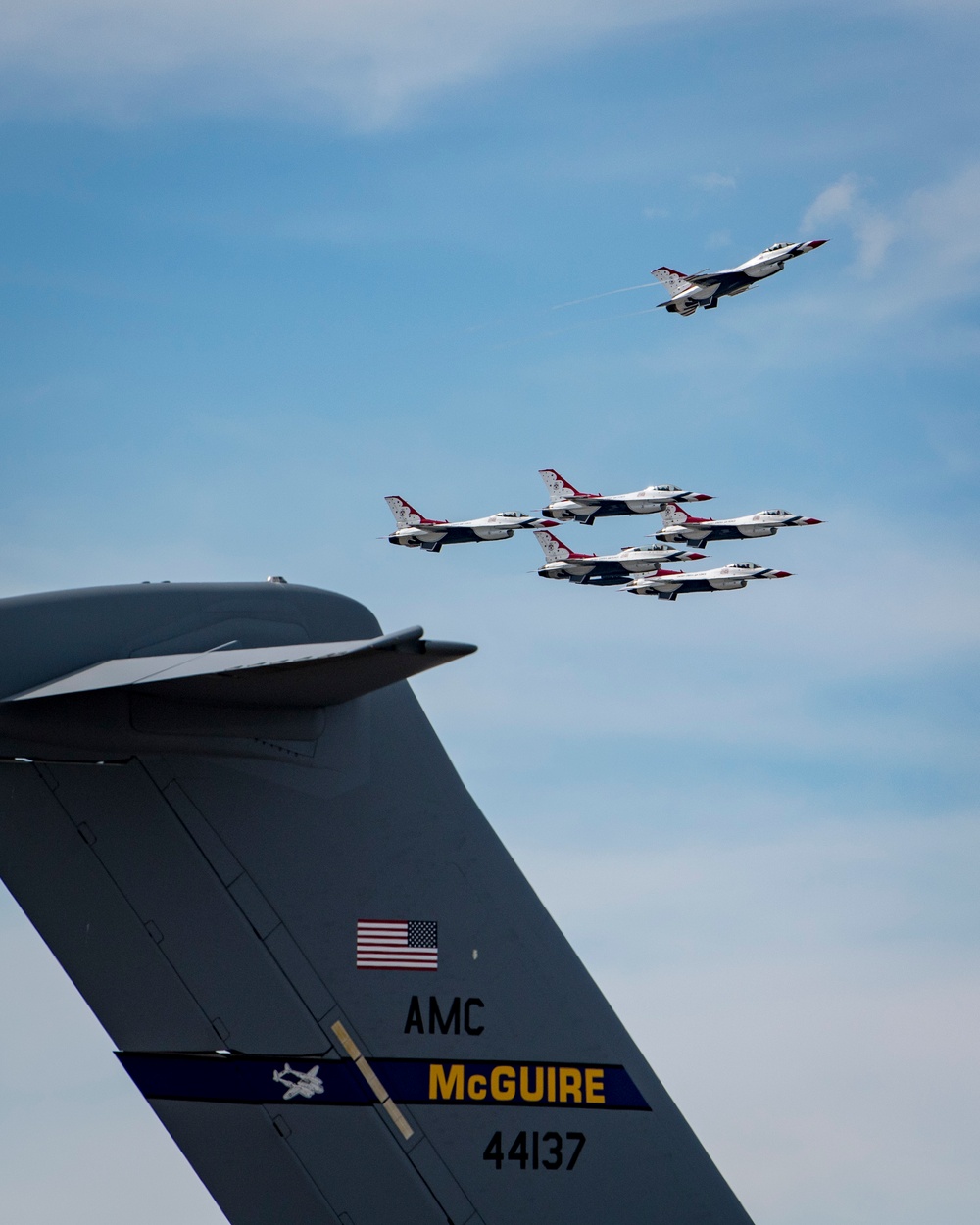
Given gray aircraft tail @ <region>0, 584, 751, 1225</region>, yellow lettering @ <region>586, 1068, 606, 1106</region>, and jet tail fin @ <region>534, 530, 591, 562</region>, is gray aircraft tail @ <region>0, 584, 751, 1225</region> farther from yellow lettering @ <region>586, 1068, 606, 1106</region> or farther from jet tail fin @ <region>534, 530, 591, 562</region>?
jet tail fin @ <region>534, 530, 591, 562</region>

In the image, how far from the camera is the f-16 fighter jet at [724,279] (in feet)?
152

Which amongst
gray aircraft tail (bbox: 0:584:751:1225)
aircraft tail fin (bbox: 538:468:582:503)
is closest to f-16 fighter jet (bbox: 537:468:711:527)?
aircraft tail fin (bbox: 538:468:582:503)

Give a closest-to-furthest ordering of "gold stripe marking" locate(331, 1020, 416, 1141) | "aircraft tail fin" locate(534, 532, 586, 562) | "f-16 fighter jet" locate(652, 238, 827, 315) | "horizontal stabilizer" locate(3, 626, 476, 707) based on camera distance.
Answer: "horizontal stabilizer" locate(3, 626, 476, 707) → "gold stripe marking" locate(331, 1020, 416, 1141) → "f-16 fighter jet" locate(652, 238, 827, 315) → "aircraft tail fin" locate(534, 532, 586, 562)

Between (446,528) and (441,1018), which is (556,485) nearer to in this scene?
(446,528)

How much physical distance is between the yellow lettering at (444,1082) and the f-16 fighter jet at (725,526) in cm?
4737

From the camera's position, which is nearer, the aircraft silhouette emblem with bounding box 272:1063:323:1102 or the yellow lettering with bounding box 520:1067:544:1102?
the aircraft silhouette emblem with bounding box 272:1063:323:1102

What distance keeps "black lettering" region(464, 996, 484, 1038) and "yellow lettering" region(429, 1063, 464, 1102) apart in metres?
0.14

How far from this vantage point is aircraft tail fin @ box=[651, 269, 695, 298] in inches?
1863

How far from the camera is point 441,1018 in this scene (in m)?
5.83

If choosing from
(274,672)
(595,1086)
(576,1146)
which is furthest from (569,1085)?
(274,672)

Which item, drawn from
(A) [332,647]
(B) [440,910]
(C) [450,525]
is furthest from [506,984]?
(C) [450,525]

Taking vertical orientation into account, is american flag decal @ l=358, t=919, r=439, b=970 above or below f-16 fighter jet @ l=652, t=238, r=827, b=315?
below

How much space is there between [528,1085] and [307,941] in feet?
3.50

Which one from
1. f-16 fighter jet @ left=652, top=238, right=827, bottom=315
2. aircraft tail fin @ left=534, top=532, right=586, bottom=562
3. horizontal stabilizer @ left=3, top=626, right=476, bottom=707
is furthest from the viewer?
aircraft tail fin @ left=534, top=532, right=586, bottom=562
